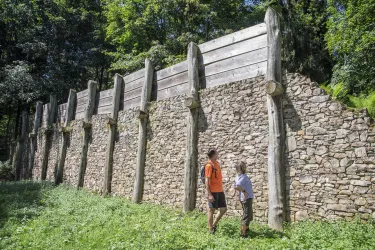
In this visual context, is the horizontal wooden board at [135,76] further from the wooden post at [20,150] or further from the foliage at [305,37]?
the wooden post at [20,150]

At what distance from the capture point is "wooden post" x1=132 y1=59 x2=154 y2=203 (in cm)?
952

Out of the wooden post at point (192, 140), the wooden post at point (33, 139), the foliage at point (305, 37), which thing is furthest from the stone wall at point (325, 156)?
the wooden post at point (33, 139)

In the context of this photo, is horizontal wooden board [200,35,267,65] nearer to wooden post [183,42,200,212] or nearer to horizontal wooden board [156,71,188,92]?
wooden post [183,42,200,212]

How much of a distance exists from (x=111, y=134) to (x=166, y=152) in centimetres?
326

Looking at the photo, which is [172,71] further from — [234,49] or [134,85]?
[234,49]

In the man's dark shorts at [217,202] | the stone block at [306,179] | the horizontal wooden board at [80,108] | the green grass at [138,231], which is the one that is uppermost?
the horizontal wooden board at [80,108]

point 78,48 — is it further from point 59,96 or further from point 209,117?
point 209,117

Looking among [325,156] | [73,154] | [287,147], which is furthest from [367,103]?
[73,154]

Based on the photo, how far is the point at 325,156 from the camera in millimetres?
5727

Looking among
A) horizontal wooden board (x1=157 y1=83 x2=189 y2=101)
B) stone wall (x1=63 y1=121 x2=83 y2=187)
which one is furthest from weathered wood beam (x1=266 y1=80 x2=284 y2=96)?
stone wall (x1=63 y1=121 x2=83 y2=187)

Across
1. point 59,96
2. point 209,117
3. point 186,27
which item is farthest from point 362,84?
point 59,96

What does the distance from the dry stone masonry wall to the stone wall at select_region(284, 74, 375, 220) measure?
1cm

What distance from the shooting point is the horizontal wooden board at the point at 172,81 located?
9.05m

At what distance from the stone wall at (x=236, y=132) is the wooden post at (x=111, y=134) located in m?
4.51
